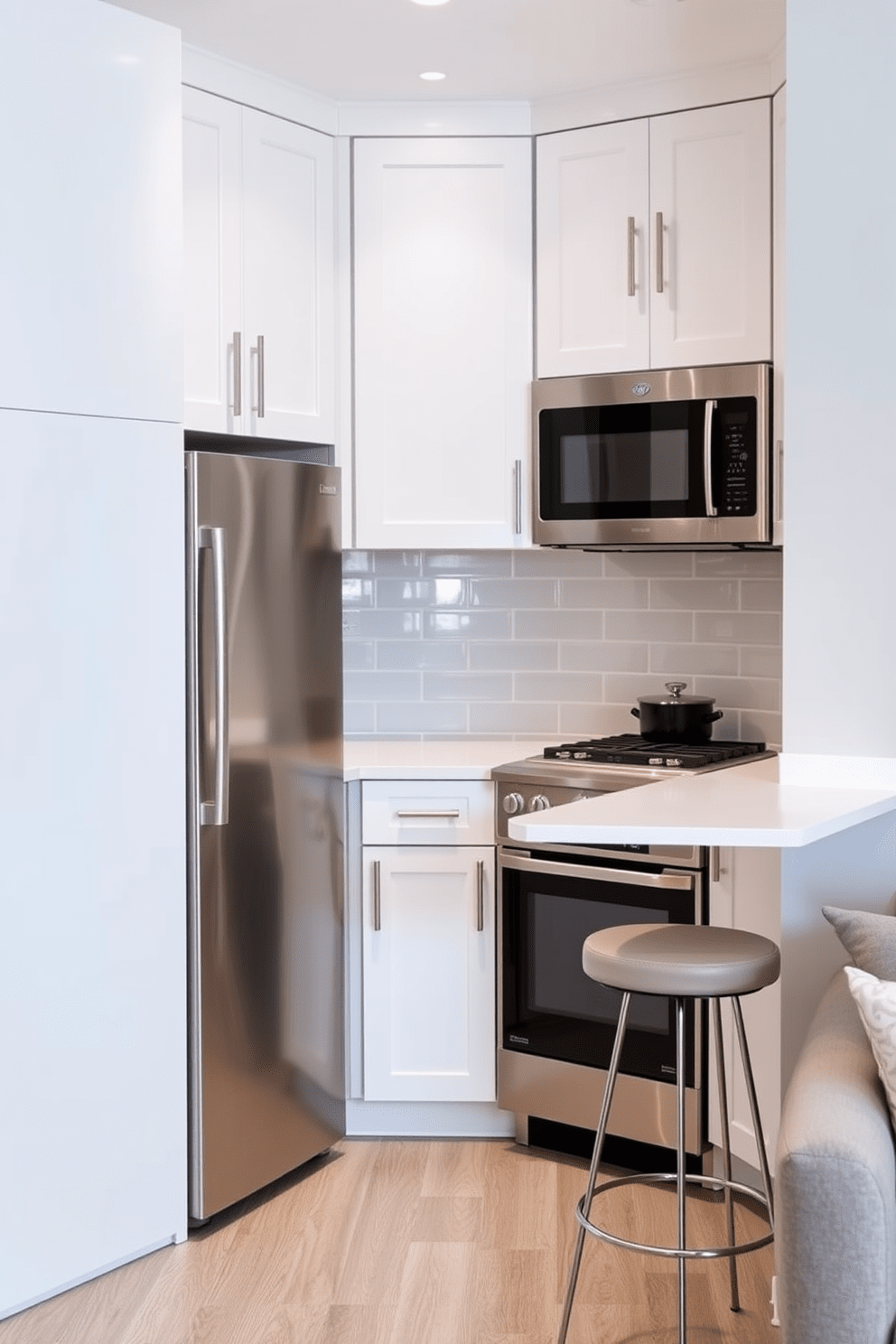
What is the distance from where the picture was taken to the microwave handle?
3510 mm

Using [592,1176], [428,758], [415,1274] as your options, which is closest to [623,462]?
[428,758]

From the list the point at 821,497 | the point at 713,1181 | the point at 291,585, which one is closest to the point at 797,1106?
the point at 713,1181

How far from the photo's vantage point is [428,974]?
3.65 meters

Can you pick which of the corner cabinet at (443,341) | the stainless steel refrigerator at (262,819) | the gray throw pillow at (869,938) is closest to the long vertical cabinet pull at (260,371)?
the stainless steel refrigerator at (262,819)

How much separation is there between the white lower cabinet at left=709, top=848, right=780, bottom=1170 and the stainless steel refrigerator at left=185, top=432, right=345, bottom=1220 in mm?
931

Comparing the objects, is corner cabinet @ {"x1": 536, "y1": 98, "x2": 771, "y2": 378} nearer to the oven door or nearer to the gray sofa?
the oven door

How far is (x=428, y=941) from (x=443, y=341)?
155 cm

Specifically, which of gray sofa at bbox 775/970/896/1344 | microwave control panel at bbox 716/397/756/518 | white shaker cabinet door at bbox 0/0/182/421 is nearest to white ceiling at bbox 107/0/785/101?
white shaker cabinet door at bbox 0/0/182/421

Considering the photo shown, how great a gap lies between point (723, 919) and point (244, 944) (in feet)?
3.48

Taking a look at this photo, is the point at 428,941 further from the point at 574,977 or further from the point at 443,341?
the point at 443,341

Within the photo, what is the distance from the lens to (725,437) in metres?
3.52

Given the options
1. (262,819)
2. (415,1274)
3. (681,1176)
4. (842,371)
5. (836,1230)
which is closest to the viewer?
(836,1230)

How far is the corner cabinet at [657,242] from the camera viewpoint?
3479 millimetres

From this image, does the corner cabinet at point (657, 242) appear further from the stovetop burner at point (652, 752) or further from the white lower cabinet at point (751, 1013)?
the white lower cabinet at point (751, 1013)
